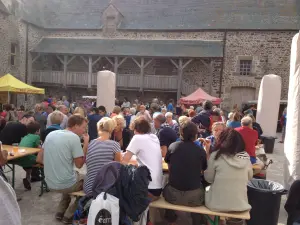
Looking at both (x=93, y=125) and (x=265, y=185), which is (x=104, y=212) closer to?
(x=265, y=185)

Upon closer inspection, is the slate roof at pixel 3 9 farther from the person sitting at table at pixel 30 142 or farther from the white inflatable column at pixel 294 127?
the white inflatable column at pixel 294 127

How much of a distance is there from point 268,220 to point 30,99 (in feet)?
63.4

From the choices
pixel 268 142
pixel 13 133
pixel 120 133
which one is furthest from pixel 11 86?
pixel 268 142

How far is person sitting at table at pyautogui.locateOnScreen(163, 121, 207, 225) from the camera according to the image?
330 centimetres

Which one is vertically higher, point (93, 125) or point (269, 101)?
point (269, 101)

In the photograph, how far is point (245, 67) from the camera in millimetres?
19016

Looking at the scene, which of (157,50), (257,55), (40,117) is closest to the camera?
(40,117)

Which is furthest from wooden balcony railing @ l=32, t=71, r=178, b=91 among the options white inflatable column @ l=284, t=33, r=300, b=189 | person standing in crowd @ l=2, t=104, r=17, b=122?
white inflatable column @ l=284, t=33, r=300, b=189

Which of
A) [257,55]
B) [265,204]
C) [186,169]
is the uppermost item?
[257,55]

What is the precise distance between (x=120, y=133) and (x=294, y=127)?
10.3 ft

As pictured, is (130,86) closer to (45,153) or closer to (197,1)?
(197,1)

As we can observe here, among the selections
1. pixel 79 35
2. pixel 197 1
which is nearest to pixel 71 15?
pixel 79 35

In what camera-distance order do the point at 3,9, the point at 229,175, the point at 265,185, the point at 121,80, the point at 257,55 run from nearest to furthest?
the point at 229,175 → the point at 265,185 → the point at 3,9 → the point at 257,55 → the point at 121,80

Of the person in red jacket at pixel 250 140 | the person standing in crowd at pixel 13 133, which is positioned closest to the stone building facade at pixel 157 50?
the person in red jacket at pixel 250 140
